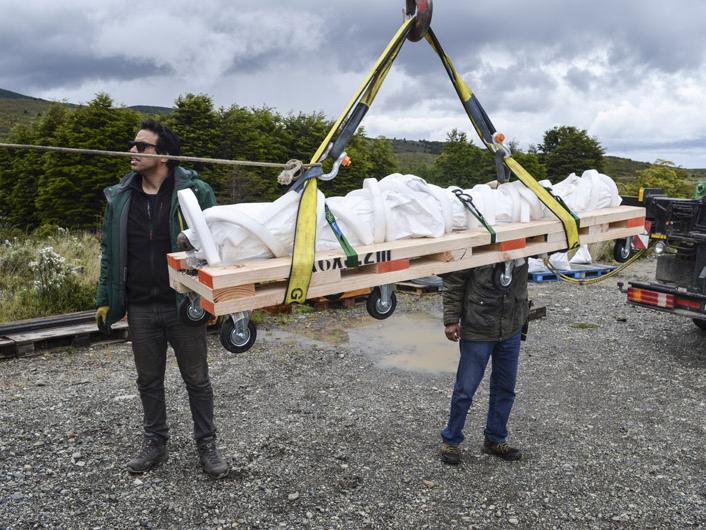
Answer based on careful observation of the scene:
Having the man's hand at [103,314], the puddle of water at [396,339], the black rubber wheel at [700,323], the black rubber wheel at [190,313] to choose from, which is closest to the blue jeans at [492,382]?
the black rubber wheel at [190,313]

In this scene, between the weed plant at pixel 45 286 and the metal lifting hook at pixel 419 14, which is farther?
the weed plant at pixel 45 286

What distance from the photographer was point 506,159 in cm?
372

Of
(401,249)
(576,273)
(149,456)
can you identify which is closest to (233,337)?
(401,249)

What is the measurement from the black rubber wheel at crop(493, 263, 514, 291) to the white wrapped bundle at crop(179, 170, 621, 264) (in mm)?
320

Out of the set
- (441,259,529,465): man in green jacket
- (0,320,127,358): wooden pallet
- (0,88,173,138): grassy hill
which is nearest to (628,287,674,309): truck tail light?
(441,259,529,465): man in green jacket

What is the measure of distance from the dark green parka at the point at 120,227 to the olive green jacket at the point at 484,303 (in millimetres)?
1746

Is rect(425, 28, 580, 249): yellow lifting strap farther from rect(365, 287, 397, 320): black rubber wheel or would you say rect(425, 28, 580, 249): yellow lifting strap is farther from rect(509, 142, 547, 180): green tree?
rect(509, 142, 547, 180): green tree

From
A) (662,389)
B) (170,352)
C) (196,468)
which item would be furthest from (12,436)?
(662,389)

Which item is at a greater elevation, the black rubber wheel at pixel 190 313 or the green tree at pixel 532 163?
the green tree at pixel 532 163

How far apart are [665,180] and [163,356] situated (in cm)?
2467

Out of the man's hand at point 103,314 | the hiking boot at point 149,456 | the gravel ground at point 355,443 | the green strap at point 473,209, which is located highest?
the green strap at point 473,209

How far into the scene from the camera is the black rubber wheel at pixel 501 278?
12.8ft

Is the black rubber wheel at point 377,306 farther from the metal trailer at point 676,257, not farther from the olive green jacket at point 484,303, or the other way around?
the metal trailer at point 676,257

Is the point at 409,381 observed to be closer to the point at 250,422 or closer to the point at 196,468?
the point at 250,422
